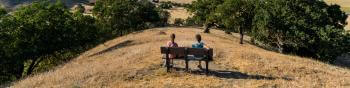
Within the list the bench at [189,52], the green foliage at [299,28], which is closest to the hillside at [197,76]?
the bench at [189,52]

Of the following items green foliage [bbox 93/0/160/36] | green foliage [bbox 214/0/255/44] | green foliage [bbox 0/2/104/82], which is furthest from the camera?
green foliage [bbox 93/0/160/36]

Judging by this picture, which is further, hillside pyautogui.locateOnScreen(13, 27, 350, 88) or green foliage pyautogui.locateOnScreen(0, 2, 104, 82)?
green foliage pyautogui.locateOnScreen(0, 2, 104, 82)

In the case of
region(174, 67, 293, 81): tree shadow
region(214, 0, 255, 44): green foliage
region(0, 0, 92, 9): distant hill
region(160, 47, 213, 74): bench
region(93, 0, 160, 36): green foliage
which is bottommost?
region(0, 0, 92, 9): distant hill

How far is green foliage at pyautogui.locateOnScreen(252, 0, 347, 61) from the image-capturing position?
1815 inches

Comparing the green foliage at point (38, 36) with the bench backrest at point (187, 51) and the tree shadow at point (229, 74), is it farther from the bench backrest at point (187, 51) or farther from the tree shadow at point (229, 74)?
the bench backrest at point (187, 51)

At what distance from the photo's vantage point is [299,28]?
155ft

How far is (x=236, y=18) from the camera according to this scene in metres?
49.3

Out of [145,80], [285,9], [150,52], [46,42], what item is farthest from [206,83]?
[285,9]

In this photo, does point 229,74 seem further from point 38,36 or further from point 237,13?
point 237,13

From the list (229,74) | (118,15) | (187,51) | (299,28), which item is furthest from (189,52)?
(118,15)

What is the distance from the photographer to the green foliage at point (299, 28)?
151 feet

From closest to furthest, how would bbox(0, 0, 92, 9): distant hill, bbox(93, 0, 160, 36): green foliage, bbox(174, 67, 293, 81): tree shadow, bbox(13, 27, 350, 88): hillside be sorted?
bbox(13, 27, 350, 88): hillside, bbox(174, 67, 293, 81): tree shadow, bbox(93, 0, 160, 36): green foliage, bbox(0, 0, 92, 9): distant hill

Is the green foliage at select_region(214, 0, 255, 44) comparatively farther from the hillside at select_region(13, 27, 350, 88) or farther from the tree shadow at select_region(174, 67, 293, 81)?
the tree shadow at select_region(174, 67, 293, 81)

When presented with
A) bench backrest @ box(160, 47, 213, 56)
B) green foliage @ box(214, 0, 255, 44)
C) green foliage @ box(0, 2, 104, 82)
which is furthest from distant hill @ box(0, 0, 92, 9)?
bench backrest @ box(160, 47, 213, 56)
